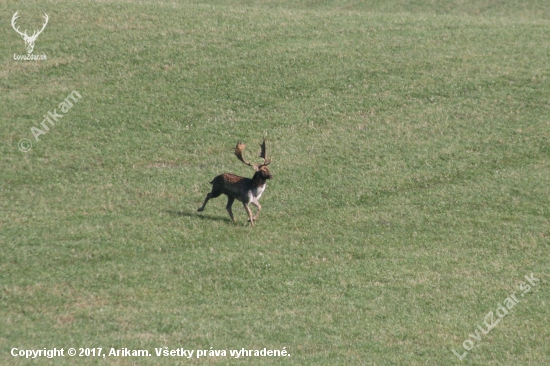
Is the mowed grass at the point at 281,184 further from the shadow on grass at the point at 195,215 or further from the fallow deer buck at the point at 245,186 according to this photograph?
the fallow deer buck at the point at 245,186

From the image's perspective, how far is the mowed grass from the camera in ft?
58.1

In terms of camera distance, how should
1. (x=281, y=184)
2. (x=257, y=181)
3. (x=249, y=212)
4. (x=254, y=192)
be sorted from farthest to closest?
1. (x=281, y=184)
2. (x=249, y=212)
3. (x=254, y=192)
4. (x=257, y=181)

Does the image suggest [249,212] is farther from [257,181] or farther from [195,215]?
[195,215]

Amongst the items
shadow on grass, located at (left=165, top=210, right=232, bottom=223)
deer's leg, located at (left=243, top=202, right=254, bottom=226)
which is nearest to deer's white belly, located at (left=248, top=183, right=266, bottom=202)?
deer's leg, located at (left=243, top=202, right=254, bottom=226)

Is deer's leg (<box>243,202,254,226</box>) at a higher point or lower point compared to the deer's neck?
lower

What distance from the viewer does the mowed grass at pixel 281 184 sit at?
17.7 m

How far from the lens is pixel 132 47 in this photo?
126ft

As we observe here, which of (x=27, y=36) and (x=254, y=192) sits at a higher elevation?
(x=27, y=36)

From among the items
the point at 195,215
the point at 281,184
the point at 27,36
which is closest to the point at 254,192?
the point at 195,215

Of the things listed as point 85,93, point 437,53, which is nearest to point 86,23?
point 85,93

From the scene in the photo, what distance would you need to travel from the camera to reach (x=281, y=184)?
26703 mm

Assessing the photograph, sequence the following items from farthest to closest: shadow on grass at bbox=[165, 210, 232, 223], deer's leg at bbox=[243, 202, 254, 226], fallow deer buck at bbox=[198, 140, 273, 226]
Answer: shadow on grass at bbox=[165, 210, 232, 223], deer's leg at bbox=[243, 202, 254, 226], fallow deer buck at bbox=[198, 140, 273, 226]

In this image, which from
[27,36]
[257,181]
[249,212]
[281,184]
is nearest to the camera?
[257,181]

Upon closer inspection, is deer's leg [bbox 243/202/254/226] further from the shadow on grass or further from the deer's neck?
the shadow on grass
